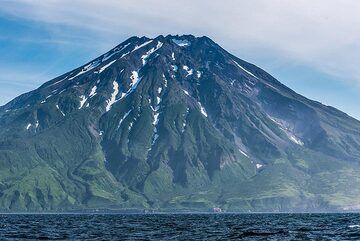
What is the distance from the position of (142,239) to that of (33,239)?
16.5 m

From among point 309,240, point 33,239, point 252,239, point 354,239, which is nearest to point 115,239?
point 33,239

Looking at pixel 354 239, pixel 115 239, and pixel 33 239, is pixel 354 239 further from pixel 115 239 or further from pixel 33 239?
pixel 33 239

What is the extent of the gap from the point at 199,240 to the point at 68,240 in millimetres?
19341

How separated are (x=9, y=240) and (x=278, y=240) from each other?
39.2 metres

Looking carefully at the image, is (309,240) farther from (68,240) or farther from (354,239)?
(68,240)

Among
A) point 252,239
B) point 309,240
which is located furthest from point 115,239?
point 309,240

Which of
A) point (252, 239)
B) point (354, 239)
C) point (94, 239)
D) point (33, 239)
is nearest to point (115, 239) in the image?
point (94, 239)

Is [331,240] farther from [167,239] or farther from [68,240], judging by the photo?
[68,240]

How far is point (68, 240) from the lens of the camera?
300 ft

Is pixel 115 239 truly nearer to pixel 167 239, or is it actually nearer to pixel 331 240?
pixel 167 239

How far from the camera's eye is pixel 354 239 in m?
91.9

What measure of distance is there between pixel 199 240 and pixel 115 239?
1287cm

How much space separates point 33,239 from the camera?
94125 mm

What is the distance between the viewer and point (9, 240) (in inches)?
3558
